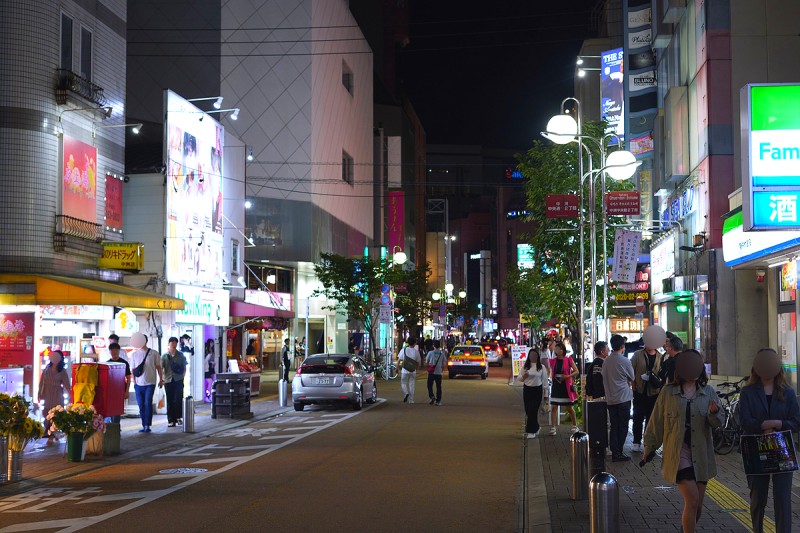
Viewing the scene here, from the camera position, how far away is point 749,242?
18.4m

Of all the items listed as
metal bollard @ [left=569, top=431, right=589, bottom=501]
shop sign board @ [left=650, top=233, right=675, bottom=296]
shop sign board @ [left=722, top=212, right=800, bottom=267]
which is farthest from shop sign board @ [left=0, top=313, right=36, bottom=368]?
shop sign board @ [left=650, top=233, right=675, bottom=296]

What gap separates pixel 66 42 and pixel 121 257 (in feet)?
17.1

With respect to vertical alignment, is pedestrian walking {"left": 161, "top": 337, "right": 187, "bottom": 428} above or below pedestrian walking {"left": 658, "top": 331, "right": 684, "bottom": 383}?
below

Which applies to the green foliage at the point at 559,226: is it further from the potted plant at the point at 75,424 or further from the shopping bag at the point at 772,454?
the shopping bag at the point at 772,454

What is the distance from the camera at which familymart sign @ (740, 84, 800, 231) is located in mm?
11000

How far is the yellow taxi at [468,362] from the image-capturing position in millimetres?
48344

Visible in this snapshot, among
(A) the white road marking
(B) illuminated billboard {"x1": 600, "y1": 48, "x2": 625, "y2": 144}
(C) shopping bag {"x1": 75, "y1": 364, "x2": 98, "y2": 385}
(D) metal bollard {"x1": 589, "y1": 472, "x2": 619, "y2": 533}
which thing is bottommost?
(A) the white road marking

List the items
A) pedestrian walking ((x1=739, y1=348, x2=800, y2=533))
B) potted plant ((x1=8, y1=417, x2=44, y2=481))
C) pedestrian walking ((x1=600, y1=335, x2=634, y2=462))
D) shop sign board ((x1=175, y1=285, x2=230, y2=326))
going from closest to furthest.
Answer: pedestrian walking ((x1=739, y1=348, x2=800, y2=533))
potted plant ((x1=8, y1=417, x2=44, y2=481))
pedestrian walking ((x1=600, y1=335, x2=634, y2=462))
shop sign board ((x1=175, y1=285, x2=230, y2=326))

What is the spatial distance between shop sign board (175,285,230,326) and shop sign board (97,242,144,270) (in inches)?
102

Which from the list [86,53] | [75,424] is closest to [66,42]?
[86,53]

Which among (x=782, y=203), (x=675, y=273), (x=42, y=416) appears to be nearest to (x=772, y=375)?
(x=782, y=203)

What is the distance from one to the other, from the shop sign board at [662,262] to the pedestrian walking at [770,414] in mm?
21650

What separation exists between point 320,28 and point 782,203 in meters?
46.3

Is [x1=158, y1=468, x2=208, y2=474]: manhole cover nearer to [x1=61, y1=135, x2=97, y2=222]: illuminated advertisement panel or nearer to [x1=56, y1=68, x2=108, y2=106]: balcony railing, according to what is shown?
[x1=61, y1=135, x2=97, y2=222]: illuminated advertisement panel
